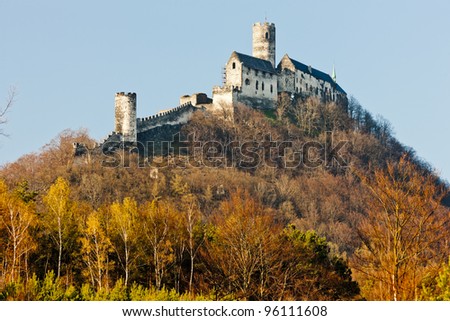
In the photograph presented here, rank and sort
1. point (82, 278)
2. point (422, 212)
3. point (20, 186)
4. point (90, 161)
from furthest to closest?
point (90, 161) < point (20, 186) < point (82, 278) < point (422, 212)

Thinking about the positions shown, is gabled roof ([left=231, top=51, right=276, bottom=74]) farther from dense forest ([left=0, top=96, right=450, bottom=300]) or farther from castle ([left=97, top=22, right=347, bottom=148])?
dense forest ([left=0, top=96, right=450, bottom=300])

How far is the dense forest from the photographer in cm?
3139

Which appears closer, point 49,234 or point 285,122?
point 49,234

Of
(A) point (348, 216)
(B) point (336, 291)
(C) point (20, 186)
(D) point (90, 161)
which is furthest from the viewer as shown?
(A) point (348, 216)

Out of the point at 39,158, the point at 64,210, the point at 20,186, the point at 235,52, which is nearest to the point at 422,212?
the point at 64,210

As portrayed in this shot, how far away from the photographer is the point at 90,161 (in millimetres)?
75875

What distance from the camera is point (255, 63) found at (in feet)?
313

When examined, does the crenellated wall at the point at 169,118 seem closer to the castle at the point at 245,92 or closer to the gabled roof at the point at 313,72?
the castle at the point at 245,92

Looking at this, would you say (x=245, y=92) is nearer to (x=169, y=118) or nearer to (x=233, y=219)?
(x=169, y=118)

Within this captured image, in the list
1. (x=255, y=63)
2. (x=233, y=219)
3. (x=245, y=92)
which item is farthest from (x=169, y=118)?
(x=233, y=219)

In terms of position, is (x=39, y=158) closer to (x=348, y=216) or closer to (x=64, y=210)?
(x=348, y=216)

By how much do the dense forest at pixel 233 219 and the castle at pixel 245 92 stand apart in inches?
53.4

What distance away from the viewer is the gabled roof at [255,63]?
306ft

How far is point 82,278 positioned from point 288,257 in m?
9.88
